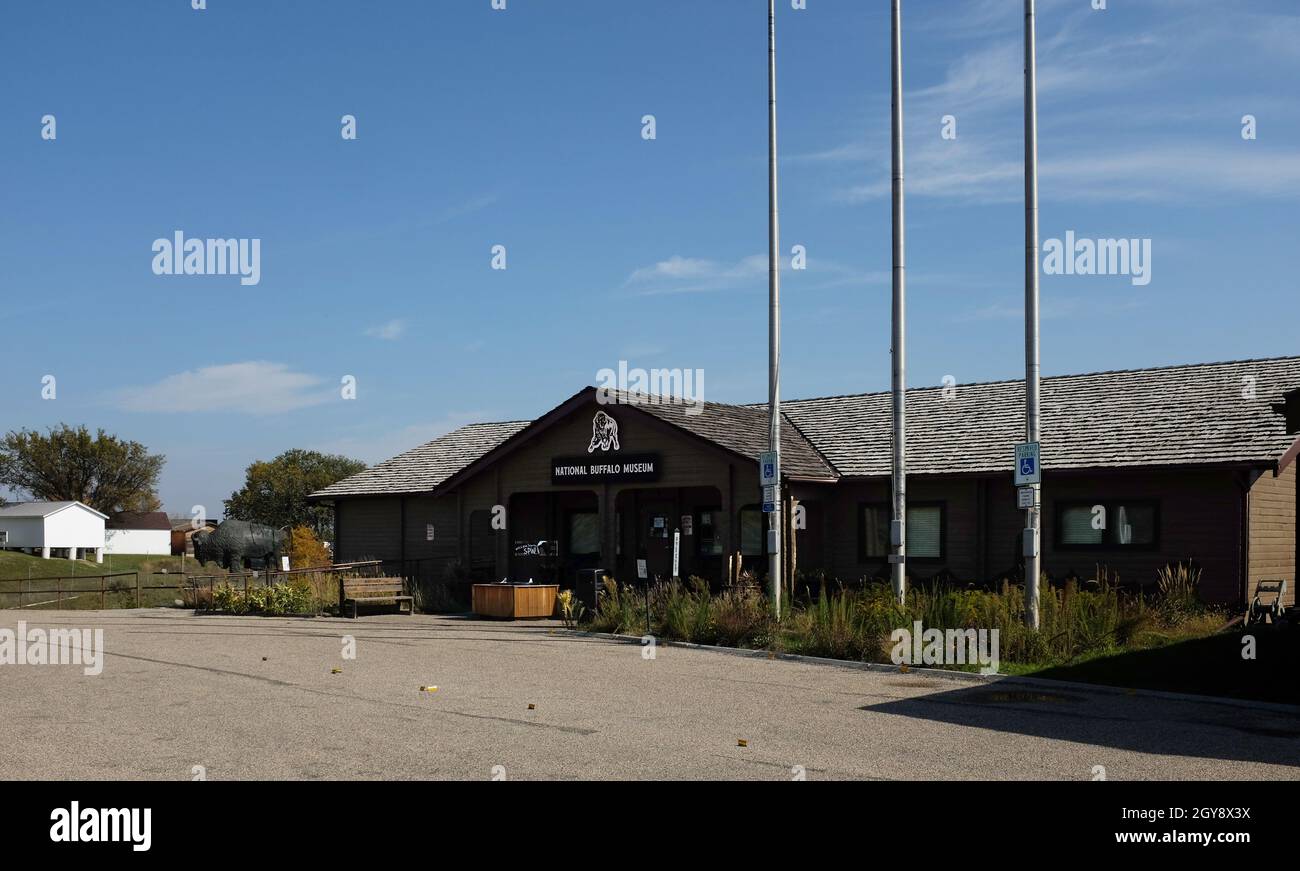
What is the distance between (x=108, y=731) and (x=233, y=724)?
1.08 metres

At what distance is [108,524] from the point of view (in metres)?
111

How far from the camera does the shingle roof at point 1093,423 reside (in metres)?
23.7

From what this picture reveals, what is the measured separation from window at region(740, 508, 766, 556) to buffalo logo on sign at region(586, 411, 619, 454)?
146 inches

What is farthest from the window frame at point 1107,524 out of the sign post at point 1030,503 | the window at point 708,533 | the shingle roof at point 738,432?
the window at point 708,533

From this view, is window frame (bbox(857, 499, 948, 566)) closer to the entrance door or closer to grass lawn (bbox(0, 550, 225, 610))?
the entrance door

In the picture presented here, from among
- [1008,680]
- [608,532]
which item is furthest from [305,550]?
[1008,680]

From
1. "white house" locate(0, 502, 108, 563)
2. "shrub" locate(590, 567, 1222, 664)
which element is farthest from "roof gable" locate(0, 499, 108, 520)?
"shrub" locate(590, 567, 1222, 664)

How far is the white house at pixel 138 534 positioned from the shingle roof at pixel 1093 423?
93499mm

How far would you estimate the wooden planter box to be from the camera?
26.8 meters

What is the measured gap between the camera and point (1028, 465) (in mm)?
18156

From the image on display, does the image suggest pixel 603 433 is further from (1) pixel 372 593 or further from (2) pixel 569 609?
(1) pixel 372 593

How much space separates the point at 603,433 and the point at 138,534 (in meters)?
96.2

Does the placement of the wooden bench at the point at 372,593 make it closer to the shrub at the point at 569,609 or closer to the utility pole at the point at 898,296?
the shrub at the point at 569,609
